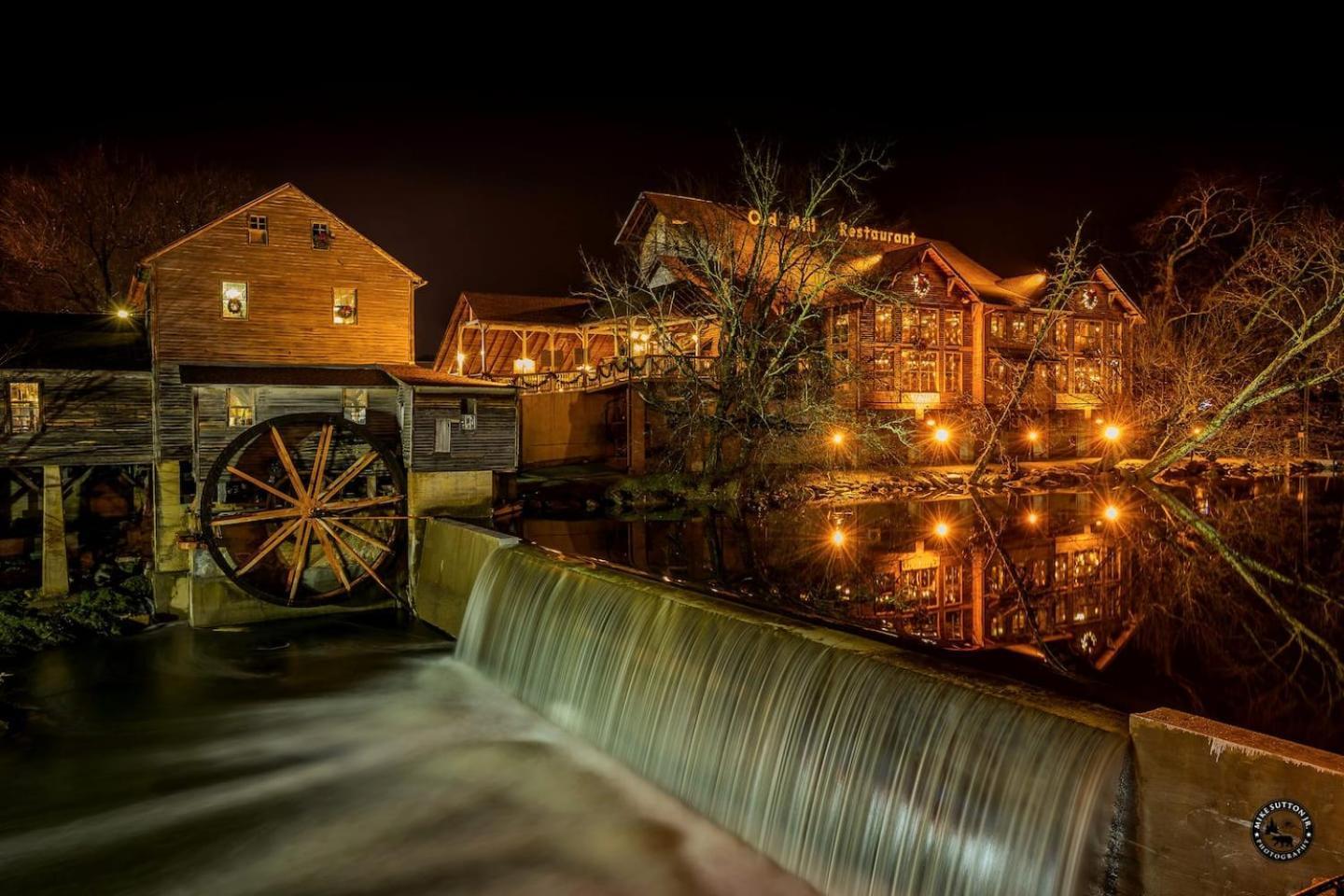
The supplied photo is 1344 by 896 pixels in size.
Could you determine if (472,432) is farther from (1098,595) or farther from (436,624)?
(1098,595)

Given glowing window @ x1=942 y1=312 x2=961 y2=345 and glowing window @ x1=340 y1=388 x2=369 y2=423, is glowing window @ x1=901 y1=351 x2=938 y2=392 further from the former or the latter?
glowing window @ x1=340 y1=388 x2=369 y2=423

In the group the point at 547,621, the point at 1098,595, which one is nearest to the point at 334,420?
the point at 547,621

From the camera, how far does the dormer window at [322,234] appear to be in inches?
843

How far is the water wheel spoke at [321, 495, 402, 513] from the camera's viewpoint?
17.8 metres

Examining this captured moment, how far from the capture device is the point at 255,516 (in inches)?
674

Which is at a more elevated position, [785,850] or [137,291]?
[137,291]

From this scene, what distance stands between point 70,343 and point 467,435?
957 cm

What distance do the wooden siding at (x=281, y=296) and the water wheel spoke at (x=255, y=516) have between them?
177 inches

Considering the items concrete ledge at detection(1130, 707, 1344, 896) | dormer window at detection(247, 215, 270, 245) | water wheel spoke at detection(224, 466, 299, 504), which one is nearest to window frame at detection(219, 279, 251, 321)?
dormer window at detection(247, 215, 270, 245)

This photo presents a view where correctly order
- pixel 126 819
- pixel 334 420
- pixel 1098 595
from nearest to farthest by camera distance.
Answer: pixel 126 819
pixel 1098 595
pixel 334 420

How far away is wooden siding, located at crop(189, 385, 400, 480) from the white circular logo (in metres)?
17.3

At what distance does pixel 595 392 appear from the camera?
32000mm

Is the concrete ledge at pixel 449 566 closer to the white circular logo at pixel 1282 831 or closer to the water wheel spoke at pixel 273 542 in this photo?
the water wheel spoke at pixel 273 542

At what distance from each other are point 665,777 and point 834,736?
101 inches
